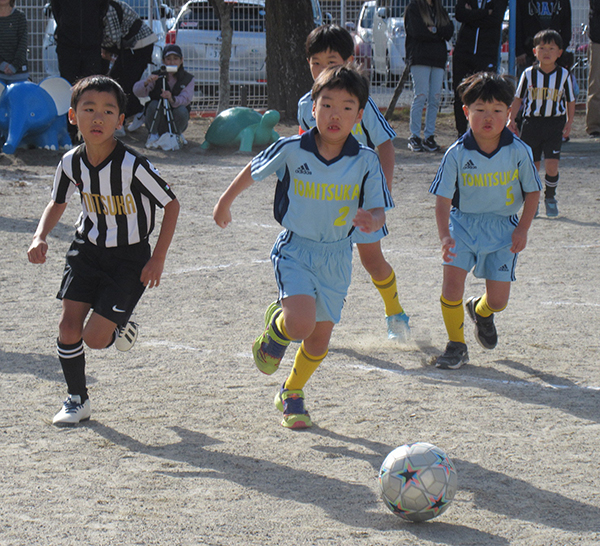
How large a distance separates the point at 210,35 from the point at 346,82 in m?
12.9

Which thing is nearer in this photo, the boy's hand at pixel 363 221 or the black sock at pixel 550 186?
the boy's hand at pixel 363 221

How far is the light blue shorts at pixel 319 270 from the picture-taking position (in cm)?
414

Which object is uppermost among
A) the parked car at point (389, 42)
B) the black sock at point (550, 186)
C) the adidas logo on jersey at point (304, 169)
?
the parked car at point (389, 42)

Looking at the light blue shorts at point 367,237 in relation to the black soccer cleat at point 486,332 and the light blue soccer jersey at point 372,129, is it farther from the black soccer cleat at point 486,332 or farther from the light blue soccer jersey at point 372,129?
the black soccer cleat at point 486,332

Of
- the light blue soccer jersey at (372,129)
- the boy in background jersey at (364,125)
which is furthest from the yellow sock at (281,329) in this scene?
the light blue soccer jersey at (372,129)

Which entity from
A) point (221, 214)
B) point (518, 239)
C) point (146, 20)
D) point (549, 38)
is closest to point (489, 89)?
point (518, 239)

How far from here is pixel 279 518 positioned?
3.18m

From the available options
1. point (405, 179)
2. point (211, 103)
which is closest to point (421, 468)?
point (405, 179)

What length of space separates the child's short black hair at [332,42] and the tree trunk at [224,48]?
33.3 feet

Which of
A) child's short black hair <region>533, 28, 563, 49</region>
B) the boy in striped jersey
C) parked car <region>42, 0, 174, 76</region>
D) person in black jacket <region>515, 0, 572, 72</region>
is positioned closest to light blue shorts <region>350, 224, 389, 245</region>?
the boy in striped jersey

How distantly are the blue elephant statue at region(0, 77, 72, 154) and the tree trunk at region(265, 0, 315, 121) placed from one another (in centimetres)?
403

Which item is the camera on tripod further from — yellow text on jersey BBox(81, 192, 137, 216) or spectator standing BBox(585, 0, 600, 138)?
yellow text on jersey BBox(81, 192, 137, 216)

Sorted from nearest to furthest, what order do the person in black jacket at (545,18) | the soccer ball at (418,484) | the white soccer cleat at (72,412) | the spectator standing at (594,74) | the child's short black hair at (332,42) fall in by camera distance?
the soccer ball at (418,484)
the white soccer cleat at (72,412)
the child's short black hair at (332,42)
the person in black jacket at (545,18)
the spectator standing at (594,74)

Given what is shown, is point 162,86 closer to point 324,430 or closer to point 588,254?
point 588,254
